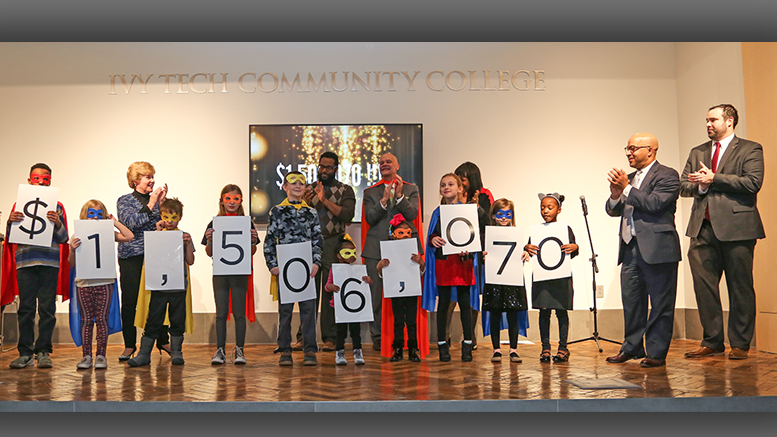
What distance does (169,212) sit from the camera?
15.1 feet

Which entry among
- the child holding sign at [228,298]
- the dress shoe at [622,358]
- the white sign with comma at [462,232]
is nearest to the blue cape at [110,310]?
the child holding sign at [228,298]

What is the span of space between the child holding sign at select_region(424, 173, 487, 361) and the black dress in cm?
51

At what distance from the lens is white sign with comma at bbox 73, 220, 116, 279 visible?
436 centimetres

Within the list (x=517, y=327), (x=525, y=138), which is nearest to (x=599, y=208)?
(x=525, y=138)

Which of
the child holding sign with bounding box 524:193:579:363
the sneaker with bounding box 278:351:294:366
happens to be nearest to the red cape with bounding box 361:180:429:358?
the sneaker with bounding box 278:351:294:366

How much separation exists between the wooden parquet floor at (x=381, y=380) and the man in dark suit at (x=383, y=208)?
2.38 feet

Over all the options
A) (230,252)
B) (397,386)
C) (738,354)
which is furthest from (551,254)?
(230,252)

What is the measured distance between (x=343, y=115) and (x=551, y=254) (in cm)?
275

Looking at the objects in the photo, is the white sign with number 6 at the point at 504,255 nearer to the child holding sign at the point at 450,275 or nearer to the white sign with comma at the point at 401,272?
the child holding sign at the point at 450,275

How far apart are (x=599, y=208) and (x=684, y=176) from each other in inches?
57.4

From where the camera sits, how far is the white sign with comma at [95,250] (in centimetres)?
436

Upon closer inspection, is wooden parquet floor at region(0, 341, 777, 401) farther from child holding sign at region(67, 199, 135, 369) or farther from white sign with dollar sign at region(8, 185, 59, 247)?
white sign with dollar sign at region(8, 185, 59, 247)

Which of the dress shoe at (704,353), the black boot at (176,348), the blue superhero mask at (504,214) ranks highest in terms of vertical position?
the blue superhero mask at (504,214)

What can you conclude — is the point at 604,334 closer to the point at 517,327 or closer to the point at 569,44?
the point at 517,327
